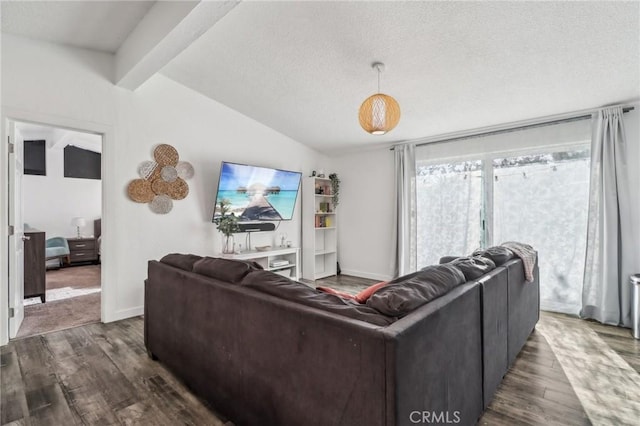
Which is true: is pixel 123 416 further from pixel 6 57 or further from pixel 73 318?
pixel 6 57

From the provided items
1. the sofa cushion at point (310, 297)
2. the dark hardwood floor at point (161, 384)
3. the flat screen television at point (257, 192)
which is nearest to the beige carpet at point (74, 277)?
the dark hardwood floor at point (161, 384)

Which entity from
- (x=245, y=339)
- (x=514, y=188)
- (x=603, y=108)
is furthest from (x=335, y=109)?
(x=245, y=339)

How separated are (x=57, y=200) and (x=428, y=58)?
24.5 feet

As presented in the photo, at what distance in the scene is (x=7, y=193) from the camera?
2.61 m

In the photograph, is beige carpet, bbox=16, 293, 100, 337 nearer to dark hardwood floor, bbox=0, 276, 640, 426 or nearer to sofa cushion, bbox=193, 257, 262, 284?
dark hardwood floor, bbox=0, 276, 640, 426

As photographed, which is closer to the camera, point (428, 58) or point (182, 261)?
point (182, 261)

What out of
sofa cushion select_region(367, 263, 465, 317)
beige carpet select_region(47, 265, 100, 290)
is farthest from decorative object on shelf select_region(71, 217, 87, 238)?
sofa cushion select_region(367, 263, 465, 317)

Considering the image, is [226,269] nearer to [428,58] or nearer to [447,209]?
[428,58]

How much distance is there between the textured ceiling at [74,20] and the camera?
235cm

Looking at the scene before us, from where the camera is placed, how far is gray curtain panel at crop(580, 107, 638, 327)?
3.02m

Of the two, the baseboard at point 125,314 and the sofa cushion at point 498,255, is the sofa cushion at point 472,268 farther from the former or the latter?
the baseboard at point 125,314

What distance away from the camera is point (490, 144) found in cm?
391

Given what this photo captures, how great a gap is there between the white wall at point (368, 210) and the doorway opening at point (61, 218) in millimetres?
3759

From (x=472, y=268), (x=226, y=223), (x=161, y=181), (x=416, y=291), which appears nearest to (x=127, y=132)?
(x=161, y=181)
